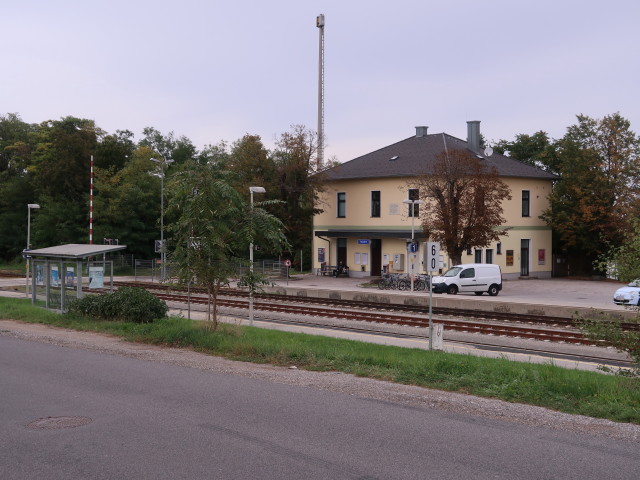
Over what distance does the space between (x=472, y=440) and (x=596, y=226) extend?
4478cm

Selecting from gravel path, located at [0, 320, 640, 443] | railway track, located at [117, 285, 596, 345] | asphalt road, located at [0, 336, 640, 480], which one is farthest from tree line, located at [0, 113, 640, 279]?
asphalt road, located at [0, 336, 640, 480]

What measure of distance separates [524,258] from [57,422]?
45.4m

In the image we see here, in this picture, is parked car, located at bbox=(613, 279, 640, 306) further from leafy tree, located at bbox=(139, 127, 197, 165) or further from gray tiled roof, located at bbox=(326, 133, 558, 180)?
leafy tree, located at bbox=(139, 127, 197, 165)

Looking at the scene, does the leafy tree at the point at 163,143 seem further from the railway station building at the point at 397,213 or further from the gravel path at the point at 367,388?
the gravel path at the point at 367,388

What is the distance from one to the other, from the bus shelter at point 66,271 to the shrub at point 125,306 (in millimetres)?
1163

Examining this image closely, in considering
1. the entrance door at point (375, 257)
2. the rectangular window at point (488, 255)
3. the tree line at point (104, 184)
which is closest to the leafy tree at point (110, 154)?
the tree line at point (104, 184)

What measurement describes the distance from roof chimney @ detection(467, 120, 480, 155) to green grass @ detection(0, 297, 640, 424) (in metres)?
35.2

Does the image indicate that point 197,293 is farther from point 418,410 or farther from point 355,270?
point 418,410

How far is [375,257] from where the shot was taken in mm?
48344

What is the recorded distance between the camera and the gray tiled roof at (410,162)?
47562 mm

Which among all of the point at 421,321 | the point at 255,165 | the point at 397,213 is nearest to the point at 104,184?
the point at 255,165

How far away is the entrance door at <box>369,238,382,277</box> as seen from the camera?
4825 centimetres

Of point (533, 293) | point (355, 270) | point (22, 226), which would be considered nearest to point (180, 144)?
point (22, 226)

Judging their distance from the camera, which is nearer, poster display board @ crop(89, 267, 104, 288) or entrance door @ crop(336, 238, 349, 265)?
poster display board @ crop(89, 267, 104, 288)
